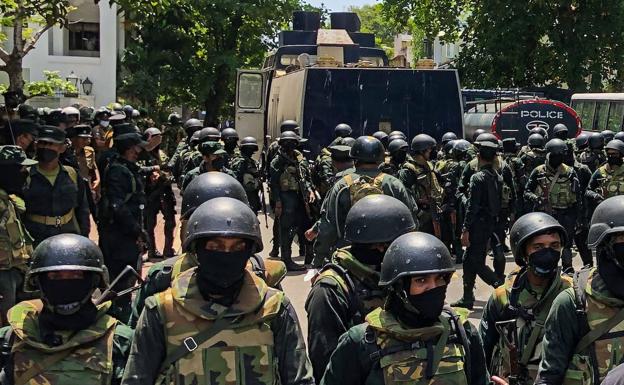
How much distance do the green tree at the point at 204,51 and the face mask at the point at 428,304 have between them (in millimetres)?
26508

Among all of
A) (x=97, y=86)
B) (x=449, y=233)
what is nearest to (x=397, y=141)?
(x=449, y=233)

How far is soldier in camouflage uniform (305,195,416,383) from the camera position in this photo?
14.3ft

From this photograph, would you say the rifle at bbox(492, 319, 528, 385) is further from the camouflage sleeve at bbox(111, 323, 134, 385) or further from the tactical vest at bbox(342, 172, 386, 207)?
the tactical vest at bbox(342, 172, 386, 207)

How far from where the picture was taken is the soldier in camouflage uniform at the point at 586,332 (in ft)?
13.3

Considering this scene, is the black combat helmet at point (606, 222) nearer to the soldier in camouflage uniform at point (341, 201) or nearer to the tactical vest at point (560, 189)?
the soldier in camouflage uniform at point (341, 201)

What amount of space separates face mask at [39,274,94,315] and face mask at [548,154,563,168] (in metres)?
8.25

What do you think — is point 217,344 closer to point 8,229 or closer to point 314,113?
point 8,229

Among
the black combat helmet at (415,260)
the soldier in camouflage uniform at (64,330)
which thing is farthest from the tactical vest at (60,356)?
the black combat helmet at (415,260)

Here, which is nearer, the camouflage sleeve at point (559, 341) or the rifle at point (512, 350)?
the camouflage sleeve at point (559, 341)

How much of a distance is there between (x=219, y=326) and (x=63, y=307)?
0.62 m

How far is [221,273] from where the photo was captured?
12.0 ft

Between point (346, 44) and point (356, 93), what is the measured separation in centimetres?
365

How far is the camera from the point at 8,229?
22.3ft

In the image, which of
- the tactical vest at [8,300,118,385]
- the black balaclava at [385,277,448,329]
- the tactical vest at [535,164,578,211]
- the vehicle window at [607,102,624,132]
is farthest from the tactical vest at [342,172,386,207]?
the vehicle window at [607,102,624,132]
